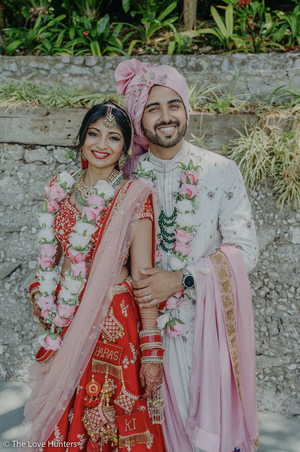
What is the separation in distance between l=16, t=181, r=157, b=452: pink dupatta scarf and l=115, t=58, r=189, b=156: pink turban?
51cm

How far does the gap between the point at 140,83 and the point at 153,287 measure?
1.11 m

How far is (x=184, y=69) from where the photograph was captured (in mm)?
4285

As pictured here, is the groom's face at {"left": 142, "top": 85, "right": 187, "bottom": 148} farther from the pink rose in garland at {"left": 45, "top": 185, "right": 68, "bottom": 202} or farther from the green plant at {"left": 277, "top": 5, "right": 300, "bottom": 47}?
the green plant at {"left": 277, "top": 5, "right": 300, "bottom": 47}

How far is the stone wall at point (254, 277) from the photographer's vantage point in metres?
3.26

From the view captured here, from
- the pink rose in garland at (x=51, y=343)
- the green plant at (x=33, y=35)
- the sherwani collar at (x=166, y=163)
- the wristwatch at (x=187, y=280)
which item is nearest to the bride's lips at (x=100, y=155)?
the sherwani collar at (x=166, y=163)

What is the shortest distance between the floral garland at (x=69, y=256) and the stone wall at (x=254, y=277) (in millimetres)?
1409

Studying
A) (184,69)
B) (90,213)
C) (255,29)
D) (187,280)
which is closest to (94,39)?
(184,69)

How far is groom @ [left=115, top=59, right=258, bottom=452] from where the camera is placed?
2.19 metres

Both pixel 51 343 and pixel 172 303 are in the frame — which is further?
pixel 172 303

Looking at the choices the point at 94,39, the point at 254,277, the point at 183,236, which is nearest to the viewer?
the point at 183,236

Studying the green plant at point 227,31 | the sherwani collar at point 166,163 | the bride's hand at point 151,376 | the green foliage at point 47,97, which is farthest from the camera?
the green plant at point 227,31

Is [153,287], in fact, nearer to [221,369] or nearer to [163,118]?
[221,369]

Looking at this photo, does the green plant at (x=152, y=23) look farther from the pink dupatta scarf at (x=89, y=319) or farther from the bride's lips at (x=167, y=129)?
the pink dupatta scarf at (x=89, y=319)

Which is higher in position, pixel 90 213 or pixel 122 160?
pixel 122 160
